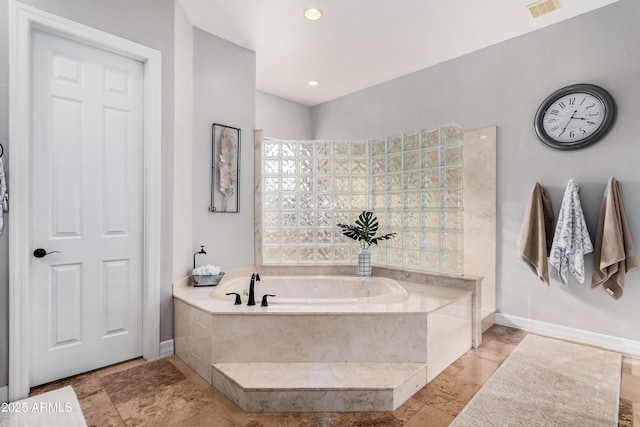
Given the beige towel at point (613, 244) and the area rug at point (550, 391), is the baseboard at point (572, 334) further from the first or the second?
the beige towel at point (613, 244)

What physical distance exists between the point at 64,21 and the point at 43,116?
0.63 m

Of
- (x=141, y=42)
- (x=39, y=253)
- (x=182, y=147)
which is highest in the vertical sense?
(x=141, y=42)

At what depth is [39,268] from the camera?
2074 mm

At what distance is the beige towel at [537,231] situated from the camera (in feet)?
9.11

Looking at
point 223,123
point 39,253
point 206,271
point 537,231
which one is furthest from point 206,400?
point 537,231

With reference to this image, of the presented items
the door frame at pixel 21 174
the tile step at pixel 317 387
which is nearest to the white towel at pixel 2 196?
the door frame at pixel 21 174

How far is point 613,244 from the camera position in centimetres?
240

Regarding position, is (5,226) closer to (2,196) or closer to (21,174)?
(2,196)

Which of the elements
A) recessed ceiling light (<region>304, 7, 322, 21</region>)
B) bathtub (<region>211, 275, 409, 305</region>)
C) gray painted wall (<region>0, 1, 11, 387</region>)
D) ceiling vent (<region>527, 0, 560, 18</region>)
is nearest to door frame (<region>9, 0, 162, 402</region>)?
gray painted wall (<region>0, 1, 11, 387</region>)

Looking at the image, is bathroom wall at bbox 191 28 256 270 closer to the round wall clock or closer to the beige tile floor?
the beige tile floor

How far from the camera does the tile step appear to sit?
182 cm

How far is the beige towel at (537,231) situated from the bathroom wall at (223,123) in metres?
2.57

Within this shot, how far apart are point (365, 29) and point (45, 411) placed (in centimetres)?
357

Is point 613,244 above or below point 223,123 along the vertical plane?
below
